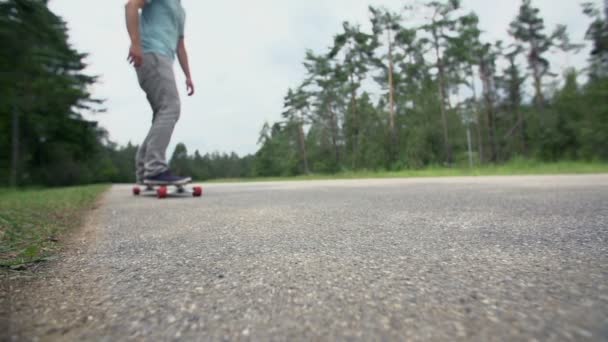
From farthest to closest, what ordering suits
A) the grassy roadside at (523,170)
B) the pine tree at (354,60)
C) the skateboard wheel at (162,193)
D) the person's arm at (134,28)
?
the pine tree at (354,60) < the grassy roadside at (523,170) < the skateboard wheel at (162,193) < the person's arm at (134,28)

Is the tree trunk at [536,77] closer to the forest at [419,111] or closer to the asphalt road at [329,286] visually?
the forest at [419,111]

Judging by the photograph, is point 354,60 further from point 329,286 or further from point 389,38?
point 329,286

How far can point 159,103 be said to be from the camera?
3.41 metres

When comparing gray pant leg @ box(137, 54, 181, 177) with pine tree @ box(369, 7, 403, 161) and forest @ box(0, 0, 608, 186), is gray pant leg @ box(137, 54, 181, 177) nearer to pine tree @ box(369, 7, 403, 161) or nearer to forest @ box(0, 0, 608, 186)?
forest @ box(0, 0, 608, 186)

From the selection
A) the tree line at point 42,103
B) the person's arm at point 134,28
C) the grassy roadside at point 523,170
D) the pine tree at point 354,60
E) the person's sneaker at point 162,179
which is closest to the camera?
the tree line at point 42,103

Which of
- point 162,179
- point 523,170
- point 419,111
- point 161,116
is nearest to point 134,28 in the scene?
point 161,116

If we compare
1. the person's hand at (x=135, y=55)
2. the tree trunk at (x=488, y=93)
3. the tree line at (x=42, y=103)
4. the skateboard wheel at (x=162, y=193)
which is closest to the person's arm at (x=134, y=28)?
the person's hand at (x=135, y=55)

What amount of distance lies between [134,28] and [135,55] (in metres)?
0.24

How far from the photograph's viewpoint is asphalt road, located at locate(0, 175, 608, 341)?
0.52 meters

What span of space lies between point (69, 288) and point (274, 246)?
1.81 feet

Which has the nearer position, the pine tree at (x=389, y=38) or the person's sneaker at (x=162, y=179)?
the person's sneaker at (x=162, y=179)

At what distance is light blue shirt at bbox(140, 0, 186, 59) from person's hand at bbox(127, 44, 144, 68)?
16 centimetres

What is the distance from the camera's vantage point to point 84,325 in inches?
22.2

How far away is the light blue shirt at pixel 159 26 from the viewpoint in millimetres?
3367
